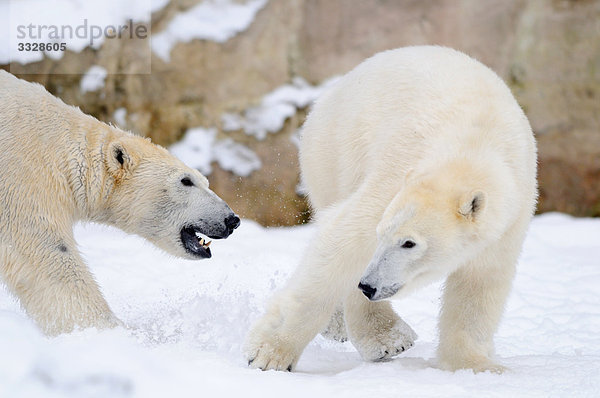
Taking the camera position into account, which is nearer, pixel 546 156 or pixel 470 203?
pixel 470 203

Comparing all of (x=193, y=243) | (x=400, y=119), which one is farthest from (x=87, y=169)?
(x=400, y=119)

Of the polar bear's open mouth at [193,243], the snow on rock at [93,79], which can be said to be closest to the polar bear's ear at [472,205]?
the polar bear's open mouth at [193,243]

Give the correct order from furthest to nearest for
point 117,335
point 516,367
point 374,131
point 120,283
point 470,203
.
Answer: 1. point 120,283
2. point 374,131
3. point 516,367
4. point 117,335
5. point 470,203

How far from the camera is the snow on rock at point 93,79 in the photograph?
25.7ft

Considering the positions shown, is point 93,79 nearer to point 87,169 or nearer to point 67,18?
point 67,18

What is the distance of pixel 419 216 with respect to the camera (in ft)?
11.0

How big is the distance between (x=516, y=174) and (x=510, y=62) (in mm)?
4879

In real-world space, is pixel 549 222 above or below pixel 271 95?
below

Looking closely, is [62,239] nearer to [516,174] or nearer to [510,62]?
[516,174]

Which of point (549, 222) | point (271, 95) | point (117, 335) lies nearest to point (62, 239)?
point (117, 335)

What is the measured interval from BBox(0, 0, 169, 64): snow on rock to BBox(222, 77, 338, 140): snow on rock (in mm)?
1347

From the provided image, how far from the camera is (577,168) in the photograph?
26.6 feet

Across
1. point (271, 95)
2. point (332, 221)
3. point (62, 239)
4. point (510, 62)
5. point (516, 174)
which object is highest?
point (516, 174)

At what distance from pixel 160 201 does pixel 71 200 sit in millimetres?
477
